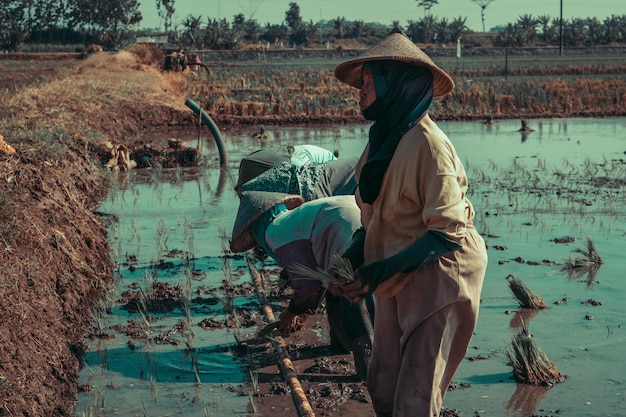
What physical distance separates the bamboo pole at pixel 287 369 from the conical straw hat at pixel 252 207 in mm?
584

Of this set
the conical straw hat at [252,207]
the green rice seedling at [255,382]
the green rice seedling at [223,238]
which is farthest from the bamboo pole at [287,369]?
the green rice seedling at [223,238]

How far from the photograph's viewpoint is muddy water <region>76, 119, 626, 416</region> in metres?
5.08

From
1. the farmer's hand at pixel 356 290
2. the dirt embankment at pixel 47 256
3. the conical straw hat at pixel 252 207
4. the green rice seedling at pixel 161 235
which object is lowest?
the green rice seedling at pixel 161 235

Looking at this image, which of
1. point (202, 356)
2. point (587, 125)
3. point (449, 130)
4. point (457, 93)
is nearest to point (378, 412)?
point (202, 356)

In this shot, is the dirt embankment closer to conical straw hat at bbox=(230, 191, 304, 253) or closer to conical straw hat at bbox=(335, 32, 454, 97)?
conical straw hat at bbox=(230, 191, 304, 253)

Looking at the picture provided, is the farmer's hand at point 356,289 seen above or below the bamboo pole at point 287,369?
above

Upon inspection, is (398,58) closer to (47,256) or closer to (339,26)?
(47,256)

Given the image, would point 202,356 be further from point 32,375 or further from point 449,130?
point 449,130

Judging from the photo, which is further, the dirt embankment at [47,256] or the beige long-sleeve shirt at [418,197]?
the dirt embankment at [47,256]

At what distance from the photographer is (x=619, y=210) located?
10.3 m

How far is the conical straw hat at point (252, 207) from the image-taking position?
5496 millimetres

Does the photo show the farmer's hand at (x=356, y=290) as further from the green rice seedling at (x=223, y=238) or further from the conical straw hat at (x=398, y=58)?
the green rice seedling at (x=223, y=238)

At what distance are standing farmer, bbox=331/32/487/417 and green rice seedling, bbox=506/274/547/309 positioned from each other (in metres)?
3.40

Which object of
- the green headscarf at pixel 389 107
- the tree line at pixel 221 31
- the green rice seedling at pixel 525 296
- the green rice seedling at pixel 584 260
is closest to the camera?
the green headscarf at pixel 389 107
